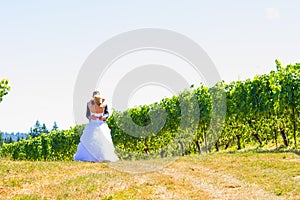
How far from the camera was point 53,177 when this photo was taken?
19.2 metres

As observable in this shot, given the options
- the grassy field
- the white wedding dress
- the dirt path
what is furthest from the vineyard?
the dirt path

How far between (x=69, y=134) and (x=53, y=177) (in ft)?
227

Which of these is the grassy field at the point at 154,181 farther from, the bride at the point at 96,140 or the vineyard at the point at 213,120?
the vineyard at the point at 213,120

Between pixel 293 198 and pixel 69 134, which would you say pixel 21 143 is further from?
pixel 293 198

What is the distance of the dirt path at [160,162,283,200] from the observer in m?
17.4

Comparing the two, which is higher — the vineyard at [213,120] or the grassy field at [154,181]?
the vineyard at [213,120]

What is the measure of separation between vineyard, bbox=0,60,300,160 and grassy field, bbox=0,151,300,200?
1101 centimetres

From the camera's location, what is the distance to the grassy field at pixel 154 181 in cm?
1608

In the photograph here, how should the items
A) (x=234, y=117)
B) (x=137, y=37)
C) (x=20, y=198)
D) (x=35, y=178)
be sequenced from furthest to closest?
(x=234, y=117)
(x=137, y=37)
(x=35, y=178)
(x=20, y=198)

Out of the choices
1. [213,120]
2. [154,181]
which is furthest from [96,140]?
[213,120]

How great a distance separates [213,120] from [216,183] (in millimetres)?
33399

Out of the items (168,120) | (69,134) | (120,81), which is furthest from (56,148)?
(120,81)

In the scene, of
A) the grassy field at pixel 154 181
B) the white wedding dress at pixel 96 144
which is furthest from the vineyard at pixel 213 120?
the grassy field at pixel 154 181

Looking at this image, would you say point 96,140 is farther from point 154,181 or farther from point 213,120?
point 213,120
